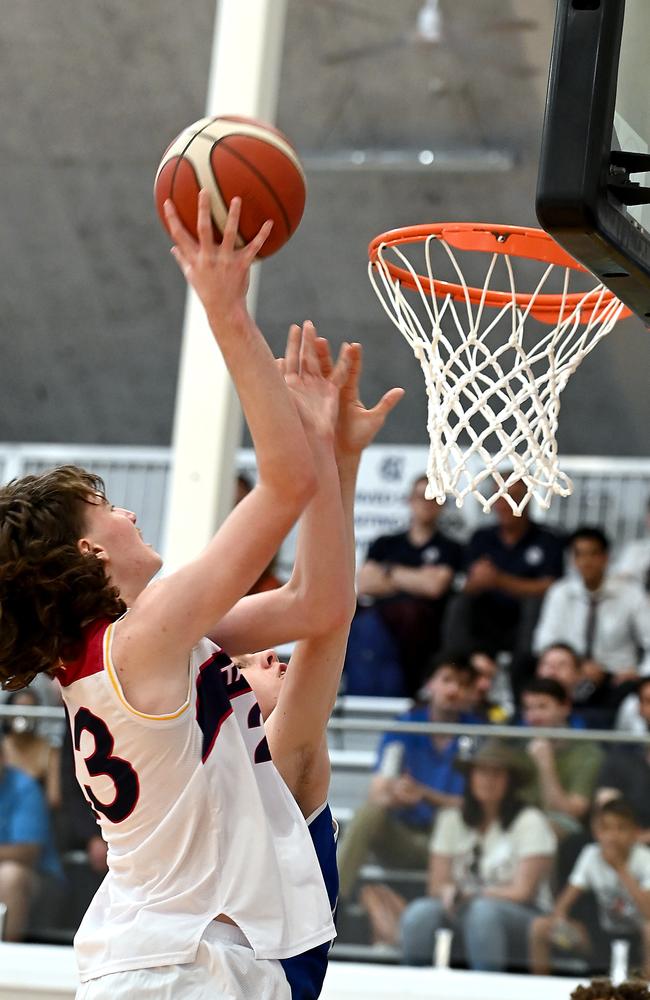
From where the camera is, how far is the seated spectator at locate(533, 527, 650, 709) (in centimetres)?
721

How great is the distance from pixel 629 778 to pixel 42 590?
11.8 ft

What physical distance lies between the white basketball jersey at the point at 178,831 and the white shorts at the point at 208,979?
0.05 ft

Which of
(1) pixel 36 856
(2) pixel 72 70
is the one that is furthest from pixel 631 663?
(2) pixel 72 70

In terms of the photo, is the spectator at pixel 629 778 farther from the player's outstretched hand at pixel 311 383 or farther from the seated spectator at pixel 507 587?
the player's outstretched hand at pixel 311 383

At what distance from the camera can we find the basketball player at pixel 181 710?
6.88 feet

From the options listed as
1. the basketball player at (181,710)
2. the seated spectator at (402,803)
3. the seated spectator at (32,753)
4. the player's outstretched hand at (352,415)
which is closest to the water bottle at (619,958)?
the seated spectator at (402,803)

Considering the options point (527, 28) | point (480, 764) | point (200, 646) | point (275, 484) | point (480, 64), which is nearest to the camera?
point (275, 484)

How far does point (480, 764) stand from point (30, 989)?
1.87 m

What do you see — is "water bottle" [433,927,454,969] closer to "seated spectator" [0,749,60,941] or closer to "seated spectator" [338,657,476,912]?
"seated spectator" [338,657,476,912]

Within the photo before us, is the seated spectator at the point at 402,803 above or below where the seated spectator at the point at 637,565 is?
below

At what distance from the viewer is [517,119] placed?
9977 mm

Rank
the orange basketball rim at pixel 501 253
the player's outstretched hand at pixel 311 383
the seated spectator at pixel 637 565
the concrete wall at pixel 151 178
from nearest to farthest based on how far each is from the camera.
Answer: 1. the player's outstretched hand at pixel 311 383
2. the orange basketball rim at pixel 501 253
3. the seated spectator at pixel 637 565
4. the concrete wall at pixel 151 178

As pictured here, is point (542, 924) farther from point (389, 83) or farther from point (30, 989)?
point (389, 83)

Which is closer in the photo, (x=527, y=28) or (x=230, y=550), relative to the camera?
(x=230, y=550)
